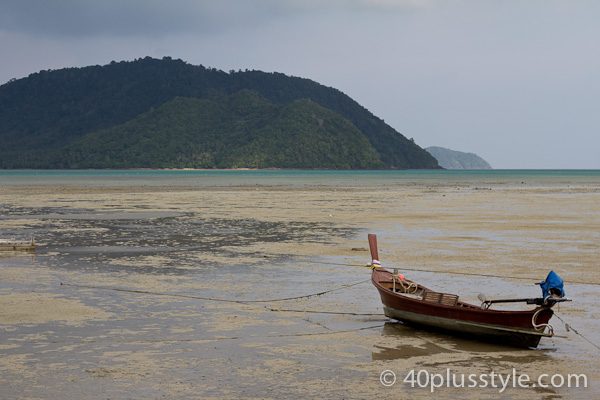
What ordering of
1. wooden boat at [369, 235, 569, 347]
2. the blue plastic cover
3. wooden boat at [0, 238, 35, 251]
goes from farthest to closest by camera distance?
1. wooden boat at [0, 238, 35, 251]
2. wooden boat at [369, 235, 569, 347]
3. the blue plastic cover

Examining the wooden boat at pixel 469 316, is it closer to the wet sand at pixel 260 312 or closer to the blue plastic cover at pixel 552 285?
the blue plastic cover at pixel 552 285

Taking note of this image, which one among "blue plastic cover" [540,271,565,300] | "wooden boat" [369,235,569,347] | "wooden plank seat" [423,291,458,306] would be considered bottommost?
"wooden boat" [369,235,569,347]

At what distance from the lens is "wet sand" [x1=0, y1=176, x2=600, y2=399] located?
445 inches

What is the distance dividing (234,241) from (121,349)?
1720 centimetres

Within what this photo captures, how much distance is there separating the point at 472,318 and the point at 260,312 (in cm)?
517

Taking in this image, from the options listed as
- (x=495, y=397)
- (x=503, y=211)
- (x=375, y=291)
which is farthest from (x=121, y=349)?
(x=503, y=211)

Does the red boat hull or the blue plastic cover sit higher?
the blue plastic cover

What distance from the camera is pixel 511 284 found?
778 inches

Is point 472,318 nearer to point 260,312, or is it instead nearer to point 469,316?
point 469,316

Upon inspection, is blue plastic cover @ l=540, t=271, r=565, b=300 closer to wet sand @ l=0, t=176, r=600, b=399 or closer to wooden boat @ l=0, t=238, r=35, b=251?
wet sand @ l=0, t=176, r=600, b=399

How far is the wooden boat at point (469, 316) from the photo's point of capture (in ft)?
41.6

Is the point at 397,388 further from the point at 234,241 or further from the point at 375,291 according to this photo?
the point at 234,241

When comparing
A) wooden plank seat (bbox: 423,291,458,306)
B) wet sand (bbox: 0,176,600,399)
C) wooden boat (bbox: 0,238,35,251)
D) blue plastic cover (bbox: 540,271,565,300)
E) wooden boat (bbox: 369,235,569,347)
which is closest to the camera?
wet sand (bbox: 0,176,600,399)

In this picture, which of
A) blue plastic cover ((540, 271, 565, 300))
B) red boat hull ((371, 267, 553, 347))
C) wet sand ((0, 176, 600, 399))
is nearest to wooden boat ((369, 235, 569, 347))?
red boat hull ((371, 267, 553, 347))
